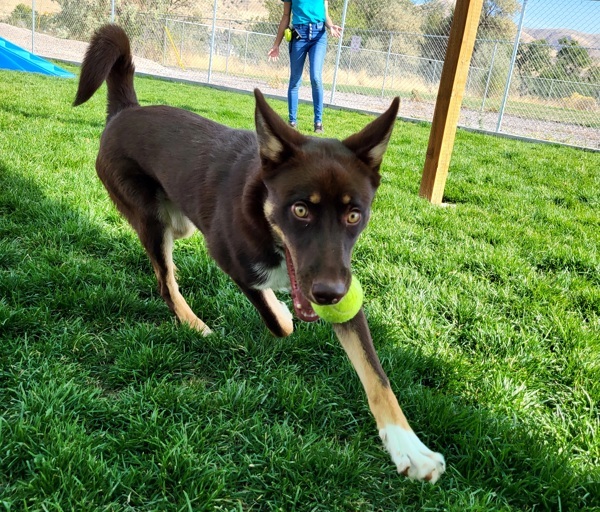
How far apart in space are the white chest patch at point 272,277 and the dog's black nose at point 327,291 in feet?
1.83

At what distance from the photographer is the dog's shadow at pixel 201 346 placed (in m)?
1.99

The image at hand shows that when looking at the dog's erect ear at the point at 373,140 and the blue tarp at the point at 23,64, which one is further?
the blue tarp at the point at 23,64

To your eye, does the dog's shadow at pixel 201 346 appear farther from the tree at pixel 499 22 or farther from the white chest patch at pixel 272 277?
the tree at pixel 499 22

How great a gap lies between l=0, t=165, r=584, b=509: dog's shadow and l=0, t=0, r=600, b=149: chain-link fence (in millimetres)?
12061

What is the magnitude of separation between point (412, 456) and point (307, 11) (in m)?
8.17

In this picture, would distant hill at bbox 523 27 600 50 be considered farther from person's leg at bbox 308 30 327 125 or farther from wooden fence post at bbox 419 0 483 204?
wooden fence post at bbox 419 0 483 204

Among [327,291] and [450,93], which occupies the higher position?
[450,93]

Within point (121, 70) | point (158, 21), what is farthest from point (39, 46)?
point (121, 70)

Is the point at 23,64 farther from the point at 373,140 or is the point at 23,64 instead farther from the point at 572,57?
the point at 572,57

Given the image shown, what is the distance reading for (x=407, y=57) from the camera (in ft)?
64.3

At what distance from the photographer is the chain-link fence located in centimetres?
1384

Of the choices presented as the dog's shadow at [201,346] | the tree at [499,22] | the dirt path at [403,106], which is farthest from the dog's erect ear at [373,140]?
the tree at [499,22]

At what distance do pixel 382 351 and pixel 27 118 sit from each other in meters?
6.67

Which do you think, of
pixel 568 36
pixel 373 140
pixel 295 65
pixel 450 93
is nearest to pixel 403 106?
pixel 568 36
